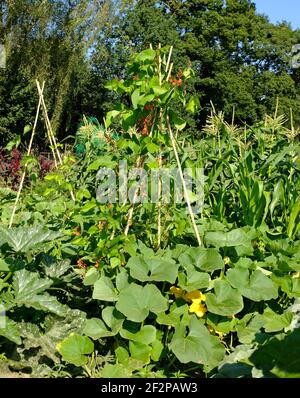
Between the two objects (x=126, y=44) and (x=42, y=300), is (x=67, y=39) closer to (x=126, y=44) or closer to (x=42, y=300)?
(x=126, y=44)

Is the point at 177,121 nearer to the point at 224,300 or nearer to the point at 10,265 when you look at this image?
the point at 224,300

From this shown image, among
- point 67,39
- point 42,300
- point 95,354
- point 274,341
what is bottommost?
point 95,354

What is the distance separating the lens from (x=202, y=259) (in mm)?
2295

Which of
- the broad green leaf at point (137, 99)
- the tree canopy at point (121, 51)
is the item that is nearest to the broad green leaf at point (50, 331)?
the broad green leaf at point (137, 99)

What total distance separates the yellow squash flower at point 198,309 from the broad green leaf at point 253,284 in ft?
0.52

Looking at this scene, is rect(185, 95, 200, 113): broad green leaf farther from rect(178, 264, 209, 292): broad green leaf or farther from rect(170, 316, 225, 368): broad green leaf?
rect(170, 316, 225, 368): broad green leaf

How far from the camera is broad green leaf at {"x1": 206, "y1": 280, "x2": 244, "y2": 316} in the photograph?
216 centimetres

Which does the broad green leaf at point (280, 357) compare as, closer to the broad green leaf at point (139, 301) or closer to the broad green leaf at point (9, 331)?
the broad green leaf at point (139, 301)

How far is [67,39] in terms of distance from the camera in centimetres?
1603

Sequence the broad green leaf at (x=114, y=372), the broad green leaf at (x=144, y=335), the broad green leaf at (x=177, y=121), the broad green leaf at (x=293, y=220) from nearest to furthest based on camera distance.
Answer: the broad green leaf at (x=114, y=372) < the broad green leaf at (x=144, y=335) < the broad green leaf at (x=177, y=121) < the broad green leaf at (x=293, y=220)

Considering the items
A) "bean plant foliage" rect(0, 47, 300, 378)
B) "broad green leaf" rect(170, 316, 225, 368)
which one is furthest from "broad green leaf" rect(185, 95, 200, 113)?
"broad green leaf" rect(170, 316, 225, 368)

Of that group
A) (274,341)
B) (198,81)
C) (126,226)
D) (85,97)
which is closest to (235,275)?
(126,226)

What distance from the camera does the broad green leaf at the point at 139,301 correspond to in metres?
2.08

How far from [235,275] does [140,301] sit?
45 cm
